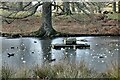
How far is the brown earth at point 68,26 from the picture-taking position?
3.44 meters

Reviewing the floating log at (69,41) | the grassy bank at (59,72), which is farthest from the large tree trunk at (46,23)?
the grassy bank at (59,72)

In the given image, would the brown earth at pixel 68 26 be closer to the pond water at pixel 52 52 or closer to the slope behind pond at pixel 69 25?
the slope behind pond at pixel 69 25

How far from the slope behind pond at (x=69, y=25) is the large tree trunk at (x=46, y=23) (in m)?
0.08

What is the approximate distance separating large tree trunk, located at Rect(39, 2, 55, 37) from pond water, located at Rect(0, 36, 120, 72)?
0.14 metres

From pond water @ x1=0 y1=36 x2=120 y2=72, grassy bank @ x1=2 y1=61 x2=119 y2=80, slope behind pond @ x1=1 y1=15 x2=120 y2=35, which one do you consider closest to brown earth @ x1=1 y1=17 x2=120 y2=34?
slope behind pond @ x1=1 y1=15 x2=120 y2=35

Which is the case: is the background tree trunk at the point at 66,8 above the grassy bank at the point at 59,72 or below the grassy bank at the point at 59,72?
above

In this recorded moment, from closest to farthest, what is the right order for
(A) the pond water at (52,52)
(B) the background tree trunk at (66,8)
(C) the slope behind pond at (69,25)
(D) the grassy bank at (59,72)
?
(D) the grassy bank at (59,72)
(A) the pond water at (52,52)
(B) the background tree trunk at (66,8)
(C) the slope behind pond at (69,25)

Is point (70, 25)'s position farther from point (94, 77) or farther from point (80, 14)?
point (94, 77)

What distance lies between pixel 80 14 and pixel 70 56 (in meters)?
0.51

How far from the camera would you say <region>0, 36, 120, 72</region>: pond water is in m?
2.73

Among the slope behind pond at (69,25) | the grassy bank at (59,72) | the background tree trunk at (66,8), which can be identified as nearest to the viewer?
the grassy bank at (59,72)

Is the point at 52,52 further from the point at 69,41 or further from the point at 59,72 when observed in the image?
the point at 59,72

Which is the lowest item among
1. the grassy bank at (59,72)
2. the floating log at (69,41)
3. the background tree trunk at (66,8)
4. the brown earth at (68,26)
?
the grassy bank at (59,72)

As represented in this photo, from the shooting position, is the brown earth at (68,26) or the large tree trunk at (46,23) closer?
the large tree trunk at (46,23)
